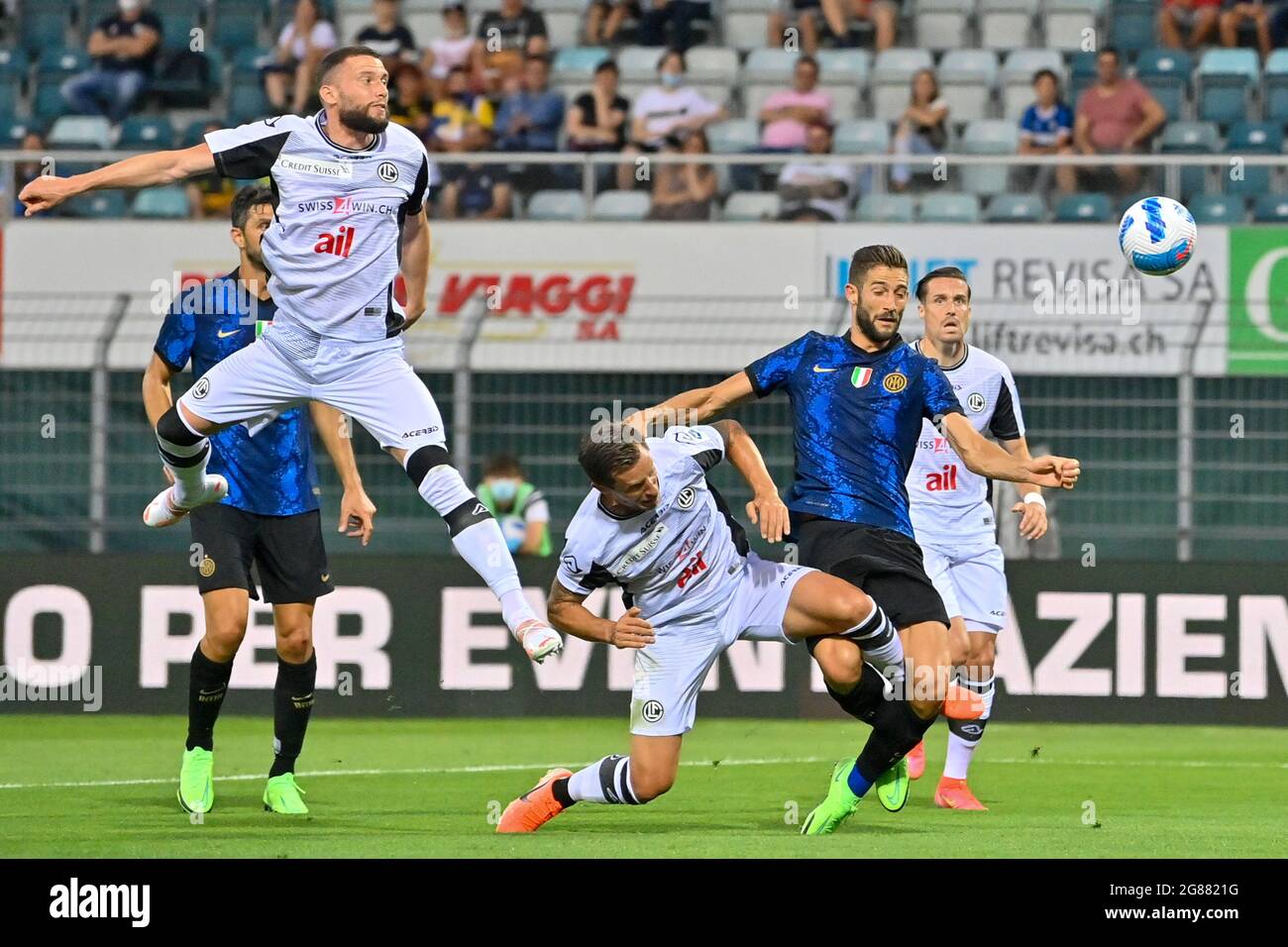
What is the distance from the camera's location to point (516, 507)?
14578 millimetres

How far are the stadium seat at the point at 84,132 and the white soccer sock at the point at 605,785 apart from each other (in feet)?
38.9

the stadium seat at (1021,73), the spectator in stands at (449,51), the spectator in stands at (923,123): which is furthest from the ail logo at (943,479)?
the spectator in stands at (449,51)

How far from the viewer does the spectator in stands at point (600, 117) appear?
17.5 meters

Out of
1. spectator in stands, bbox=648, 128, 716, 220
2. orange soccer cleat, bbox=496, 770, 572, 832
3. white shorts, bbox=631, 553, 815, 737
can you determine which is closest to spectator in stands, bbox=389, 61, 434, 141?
spectator in stands, bbox=648, 128, 716, 220

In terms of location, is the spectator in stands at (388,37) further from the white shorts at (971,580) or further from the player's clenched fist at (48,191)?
the player's clenched fist at (48,191)

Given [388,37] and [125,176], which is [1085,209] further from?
[125,176]

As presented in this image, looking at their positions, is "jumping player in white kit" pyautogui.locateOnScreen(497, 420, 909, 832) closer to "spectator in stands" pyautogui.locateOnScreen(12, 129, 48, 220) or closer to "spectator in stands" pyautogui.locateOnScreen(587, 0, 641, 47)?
"spectator in stands" pyautogui.locateOnScreen(12, 129, 48, 220)

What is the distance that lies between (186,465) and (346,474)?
80 centimetres

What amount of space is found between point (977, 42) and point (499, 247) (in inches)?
209

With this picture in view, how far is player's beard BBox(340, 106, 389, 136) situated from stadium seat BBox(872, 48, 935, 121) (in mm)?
11019

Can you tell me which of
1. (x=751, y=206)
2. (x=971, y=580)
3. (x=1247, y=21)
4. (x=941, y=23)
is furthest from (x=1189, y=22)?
(x=971, y=580)

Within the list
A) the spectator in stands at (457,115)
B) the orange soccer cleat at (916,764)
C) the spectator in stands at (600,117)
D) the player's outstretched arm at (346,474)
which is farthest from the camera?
the spectator in stands at (457,115)

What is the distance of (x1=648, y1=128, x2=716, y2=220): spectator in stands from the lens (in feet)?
54.7
